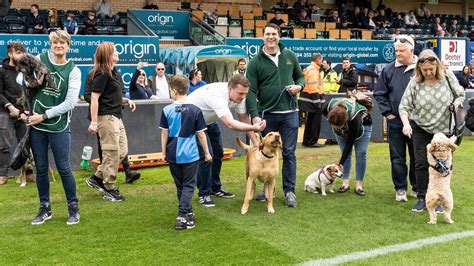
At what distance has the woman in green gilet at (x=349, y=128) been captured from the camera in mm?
6105

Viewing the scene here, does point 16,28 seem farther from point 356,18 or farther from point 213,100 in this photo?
point 356,18

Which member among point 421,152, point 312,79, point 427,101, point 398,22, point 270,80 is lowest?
point 421,152

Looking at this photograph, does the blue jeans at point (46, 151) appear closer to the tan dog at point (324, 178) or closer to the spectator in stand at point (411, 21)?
the tan dog at point (324, 178)

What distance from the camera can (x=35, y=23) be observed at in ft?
57.5

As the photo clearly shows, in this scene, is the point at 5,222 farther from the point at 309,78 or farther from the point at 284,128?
the point at 309,78

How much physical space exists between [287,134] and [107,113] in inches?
79.9

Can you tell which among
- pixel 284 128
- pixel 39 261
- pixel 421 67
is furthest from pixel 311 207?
pixel 39 261

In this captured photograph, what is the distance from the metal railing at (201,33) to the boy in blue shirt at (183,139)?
13.6 meters

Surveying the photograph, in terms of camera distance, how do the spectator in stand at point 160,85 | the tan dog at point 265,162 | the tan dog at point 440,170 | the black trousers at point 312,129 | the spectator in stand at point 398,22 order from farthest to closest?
the spectator in stand at point 398,22
the black trousers at point 312,129
the spectator in stand at point 160,85
the tan dog at point 265,162
the tan dog at point 440,170

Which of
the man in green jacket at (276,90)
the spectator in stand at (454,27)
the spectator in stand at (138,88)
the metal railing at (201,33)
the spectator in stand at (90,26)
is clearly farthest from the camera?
the spectator in stand at (454,27)

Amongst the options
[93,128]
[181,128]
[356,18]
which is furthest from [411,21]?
[181,128]

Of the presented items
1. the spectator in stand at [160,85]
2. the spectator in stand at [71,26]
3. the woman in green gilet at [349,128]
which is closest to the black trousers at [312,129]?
the spectator in stand at [160,85]

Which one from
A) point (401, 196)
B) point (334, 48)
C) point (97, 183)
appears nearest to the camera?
point (401, 196)

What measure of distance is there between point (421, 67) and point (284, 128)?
159 centimetres
